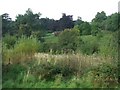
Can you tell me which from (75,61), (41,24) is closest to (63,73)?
(75,61)

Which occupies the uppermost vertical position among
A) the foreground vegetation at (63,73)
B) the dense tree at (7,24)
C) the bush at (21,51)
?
the dense tree at (7,24)

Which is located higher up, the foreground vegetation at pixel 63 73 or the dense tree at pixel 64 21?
the dense tree at pixel 64 21

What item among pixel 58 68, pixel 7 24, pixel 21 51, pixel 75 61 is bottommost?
pixel 58 68

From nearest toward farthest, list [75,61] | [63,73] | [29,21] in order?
[63,73] → [75,61] → [29,21]

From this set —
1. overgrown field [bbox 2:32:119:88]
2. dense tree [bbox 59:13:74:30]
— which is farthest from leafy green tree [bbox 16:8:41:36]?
overgrown field [bbox 2:32:119:88]

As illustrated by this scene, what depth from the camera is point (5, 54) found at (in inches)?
418

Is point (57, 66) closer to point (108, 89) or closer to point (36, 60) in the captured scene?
point (36, 60)

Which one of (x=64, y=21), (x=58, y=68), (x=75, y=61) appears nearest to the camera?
(x=58, y=68)

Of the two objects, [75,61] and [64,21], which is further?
[64,21]

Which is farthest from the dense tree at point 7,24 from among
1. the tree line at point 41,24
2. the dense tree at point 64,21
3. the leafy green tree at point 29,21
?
the dense tree at point 64,21

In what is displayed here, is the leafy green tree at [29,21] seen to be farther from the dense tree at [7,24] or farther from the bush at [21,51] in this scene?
the bush at [21,51]

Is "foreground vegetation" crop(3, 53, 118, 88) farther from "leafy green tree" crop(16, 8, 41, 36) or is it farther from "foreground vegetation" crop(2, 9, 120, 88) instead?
"leafy green tree" crop(16, 8, 41, 36)

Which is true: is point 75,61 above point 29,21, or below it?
below

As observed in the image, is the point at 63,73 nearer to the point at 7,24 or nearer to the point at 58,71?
the point at 58,71
